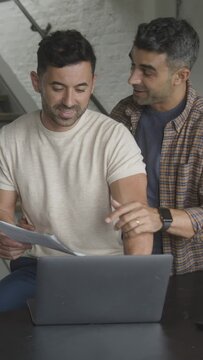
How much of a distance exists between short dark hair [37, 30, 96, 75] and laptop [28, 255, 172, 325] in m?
0.81

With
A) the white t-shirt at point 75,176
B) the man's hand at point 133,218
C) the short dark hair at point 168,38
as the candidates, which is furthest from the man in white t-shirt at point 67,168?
the short dark hair at point 168,38

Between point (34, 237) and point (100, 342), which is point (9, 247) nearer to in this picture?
point (34, 237)

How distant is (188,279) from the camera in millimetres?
2109

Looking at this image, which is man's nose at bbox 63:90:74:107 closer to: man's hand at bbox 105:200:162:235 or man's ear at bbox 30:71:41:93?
man's ear at bbox 30:71:41:93

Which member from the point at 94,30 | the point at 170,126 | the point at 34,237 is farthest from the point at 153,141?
the point at 94,30

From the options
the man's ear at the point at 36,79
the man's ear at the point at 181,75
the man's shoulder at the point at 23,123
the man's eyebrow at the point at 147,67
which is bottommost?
the man's shoulder at the point at 23,123

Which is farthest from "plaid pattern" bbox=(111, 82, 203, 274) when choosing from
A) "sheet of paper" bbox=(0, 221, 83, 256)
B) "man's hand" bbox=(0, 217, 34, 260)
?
"sheet of paper" bbox=(0, 221, 83, 256)

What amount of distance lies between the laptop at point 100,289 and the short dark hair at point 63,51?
811mm

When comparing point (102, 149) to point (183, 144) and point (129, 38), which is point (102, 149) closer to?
point (183, 144)

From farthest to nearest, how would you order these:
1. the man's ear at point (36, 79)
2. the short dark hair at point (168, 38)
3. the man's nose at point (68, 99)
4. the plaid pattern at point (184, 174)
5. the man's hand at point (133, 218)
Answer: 1. the short dark hair at point (168, 38)
2. the plaid pattern at point (184, 174)
3. the man's ear at point (36, 79)
4. the man's nose at point (68, 99)
5. the man's hand at point (133, 218)

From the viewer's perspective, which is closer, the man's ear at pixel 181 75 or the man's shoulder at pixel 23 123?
the man's shoulder at pixel 23 123

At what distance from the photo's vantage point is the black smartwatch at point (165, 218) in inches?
82.1

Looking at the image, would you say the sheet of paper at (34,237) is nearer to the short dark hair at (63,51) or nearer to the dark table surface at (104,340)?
the dark table surface at (104,340)

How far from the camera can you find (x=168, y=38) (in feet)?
8.13
